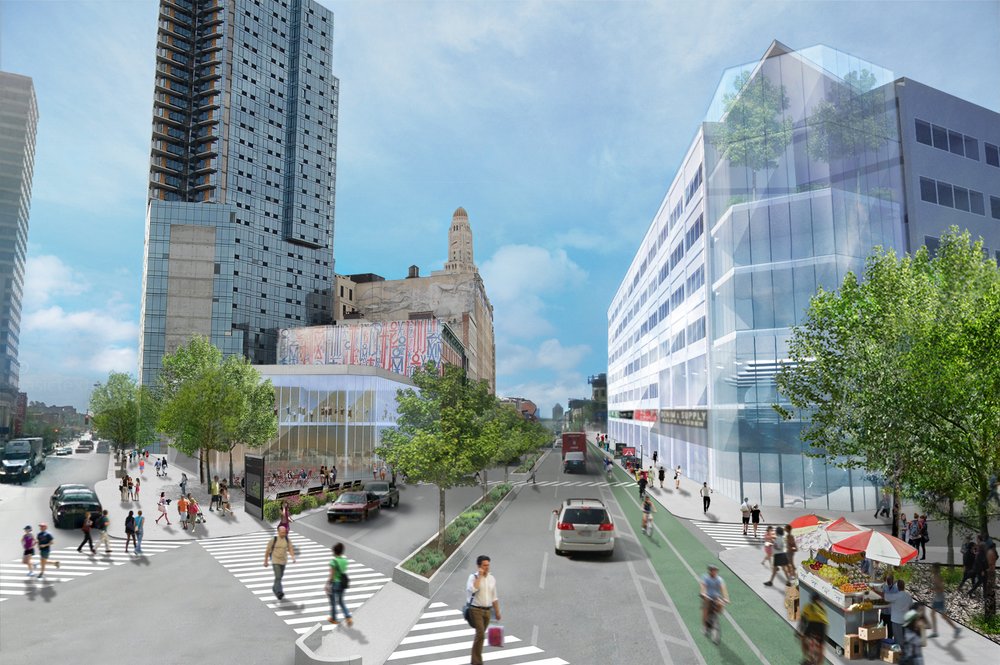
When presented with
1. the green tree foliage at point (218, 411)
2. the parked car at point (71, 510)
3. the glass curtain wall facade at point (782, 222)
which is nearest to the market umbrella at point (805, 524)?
the glass curtain wall facade at point (782, 222)

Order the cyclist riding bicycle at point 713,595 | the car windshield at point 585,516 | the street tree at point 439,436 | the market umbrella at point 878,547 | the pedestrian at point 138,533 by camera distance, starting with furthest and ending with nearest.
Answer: the street tree at point 439,436 → the pedestrian at point 138,533 → the car windshield at point 585,516 → the market umbrella at point 878,547 → the cyclist riding bicycle at point 713,595

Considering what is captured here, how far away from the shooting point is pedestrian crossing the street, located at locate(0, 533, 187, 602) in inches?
673

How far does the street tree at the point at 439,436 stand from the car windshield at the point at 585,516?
14.6 ft

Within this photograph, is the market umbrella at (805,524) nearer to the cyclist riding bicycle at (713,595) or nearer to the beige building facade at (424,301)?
the cyclist riding bicycle at (713,595)

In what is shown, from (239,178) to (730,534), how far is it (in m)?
102

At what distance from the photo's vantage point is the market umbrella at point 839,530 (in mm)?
14938

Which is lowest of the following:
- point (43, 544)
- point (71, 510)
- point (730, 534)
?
point (730, 534)

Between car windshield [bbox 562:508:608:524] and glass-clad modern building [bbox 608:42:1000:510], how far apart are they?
19.6 m

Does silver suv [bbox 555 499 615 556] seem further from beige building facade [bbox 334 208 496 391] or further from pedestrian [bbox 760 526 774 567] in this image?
beige building facade [bbox 334 208 496 391]

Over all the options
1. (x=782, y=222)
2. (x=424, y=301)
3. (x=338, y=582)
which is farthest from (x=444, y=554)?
(x=424, y=301)

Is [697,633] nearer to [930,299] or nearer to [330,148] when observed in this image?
[930,299]

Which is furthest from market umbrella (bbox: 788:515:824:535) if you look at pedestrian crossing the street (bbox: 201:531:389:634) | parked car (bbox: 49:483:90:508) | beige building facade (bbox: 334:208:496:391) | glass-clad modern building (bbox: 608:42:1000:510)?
beige building facade (bbox: 334:208:496:391)

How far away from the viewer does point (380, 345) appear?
8456 cm

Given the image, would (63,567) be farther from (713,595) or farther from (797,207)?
(797,207)
